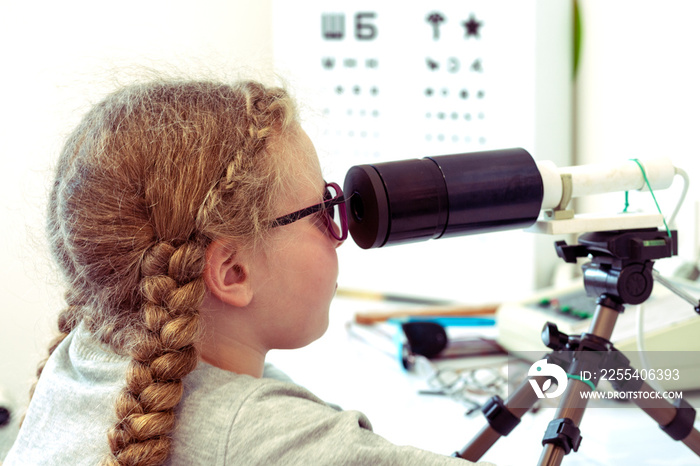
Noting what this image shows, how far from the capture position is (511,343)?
1166mm

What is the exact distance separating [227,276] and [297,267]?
0.24 ft

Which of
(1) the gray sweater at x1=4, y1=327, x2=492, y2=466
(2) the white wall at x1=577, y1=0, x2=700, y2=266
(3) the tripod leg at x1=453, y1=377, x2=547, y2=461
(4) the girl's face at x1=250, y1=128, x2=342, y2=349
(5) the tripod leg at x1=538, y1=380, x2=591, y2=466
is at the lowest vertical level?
(3) the tripod leg at x1=453, y1=377, x2=547, y2=461

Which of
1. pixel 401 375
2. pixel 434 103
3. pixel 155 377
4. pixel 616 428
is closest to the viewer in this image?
pixel 155 377

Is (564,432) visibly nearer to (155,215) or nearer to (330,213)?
(330,213)

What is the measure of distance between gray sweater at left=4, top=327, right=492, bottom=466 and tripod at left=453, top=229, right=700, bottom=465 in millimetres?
186

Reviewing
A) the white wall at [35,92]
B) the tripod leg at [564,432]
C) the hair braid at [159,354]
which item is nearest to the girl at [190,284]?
the hair braid at [159,354]

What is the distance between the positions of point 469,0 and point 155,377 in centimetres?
107

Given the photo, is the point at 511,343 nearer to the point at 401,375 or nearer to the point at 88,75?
the point at 401,375

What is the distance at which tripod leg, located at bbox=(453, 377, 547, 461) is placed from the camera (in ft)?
2.50

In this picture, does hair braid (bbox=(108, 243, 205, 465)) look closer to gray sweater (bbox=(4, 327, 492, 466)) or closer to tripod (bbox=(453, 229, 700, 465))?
gray sweater (bbox=(4, 327, 492, 466))

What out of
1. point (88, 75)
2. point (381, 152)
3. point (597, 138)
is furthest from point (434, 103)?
point (88, 75)

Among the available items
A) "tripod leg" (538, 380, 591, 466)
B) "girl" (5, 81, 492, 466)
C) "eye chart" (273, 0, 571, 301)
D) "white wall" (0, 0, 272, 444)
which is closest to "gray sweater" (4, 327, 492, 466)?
"girl" (5, 81, 492, 466)

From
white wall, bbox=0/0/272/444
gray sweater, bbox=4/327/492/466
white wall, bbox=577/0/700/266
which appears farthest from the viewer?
white wall, bbox=0/0/272/444

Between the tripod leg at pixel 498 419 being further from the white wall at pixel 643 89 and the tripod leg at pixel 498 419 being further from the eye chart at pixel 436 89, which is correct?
the eye chart at pixel 436 89
